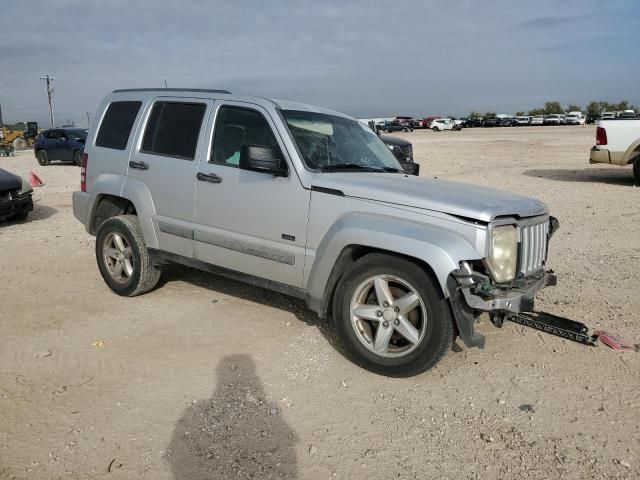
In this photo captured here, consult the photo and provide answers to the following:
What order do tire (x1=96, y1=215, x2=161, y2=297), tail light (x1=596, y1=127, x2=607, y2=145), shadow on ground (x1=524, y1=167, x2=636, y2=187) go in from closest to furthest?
tire (x1=96, y1=215, x2=161, y2=297), tail light (x1=596, y1=127, x2=607, y2=145), shadow on ground (x1=524, y1=167, x2=636, y2=187)

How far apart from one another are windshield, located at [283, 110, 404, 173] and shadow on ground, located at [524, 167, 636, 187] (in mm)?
10636

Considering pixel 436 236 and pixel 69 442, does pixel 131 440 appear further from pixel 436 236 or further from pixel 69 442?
pixel 436 236

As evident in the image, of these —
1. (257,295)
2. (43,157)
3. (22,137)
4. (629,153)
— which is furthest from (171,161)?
(22,137)

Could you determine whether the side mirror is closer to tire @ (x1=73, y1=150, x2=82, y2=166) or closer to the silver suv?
the silver suv

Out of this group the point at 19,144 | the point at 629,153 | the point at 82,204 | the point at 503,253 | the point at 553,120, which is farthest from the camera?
the point at 553,120

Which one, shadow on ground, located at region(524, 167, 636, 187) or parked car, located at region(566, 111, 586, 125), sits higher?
parked car, located at region(566, 111, 586, 125)

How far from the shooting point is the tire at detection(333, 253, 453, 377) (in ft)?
11.5

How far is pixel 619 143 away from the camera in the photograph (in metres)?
12.4

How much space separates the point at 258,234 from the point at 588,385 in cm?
270

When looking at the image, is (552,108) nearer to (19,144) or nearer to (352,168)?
(19,144)

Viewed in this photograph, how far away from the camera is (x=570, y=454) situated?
2971mm

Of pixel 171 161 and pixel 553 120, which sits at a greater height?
pixel 553 120

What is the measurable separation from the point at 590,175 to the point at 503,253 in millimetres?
13838

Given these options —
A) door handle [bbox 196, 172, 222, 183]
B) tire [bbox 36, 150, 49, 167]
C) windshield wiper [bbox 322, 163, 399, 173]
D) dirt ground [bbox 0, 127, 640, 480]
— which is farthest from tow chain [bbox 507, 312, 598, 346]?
tire [bbox 36, 150, 49, 167]
